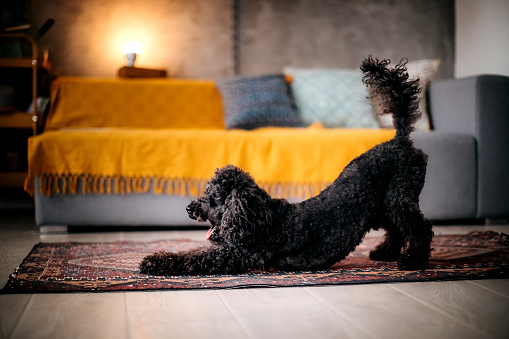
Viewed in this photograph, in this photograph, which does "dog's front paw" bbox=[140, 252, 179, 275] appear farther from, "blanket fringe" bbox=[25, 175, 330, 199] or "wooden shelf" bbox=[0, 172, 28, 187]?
"wooden shelf" bbox=[0, 172, 28, 187]

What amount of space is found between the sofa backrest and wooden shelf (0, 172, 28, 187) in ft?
1.15

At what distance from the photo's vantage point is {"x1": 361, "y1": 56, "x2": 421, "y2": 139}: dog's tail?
165 cm

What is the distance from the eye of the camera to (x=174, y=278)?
60.1 inches

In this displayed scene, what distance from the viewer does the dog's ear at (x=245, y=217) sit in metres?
1.51

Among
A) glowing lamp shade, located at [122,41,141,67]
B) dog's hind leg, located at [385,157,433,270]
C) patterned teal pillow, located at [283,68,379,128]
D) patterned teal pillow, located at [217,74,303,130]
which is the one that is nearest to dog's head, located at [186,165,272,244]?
dog's hind leg, located at [385,157,433,270]

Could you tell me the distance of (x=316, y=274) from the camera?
160 cm

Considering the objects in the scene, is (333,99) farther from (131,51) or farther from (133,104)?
(131,51)

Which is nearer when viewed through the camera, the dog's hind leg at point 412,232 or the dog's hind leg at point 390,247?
the dog's hind leg at point 412,232

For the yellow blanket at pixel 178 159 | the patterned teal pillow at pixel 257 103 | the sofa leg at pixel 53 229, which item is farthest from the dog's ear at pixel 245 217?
the patterned teal pillow at pixel 257 103

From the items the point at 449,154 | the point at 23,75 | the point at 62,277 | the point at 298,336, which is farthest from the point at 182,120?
the point at 298,336

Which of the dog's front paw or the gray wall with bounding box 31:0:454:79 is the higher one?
the gray wall with bounding box 31:0:454:79

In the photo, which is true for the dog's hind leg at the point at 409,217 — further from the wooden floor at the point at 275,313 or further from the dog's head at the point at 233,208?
the dog's head at the point at 233,208

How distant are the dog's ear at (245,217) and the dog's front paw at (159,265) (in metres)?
0.19

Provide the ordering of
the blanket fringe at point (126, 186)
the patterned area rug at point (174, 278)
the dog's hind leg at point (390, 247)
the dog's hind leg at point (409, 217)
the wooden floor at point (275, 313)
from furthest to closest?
the blanket fringe at point (126, 186) → the dog's hind leg at point (390, 247) → the dog's hind leg at point (409, 217) → the patterned area rug at point (174, 278) → the wooden floor at point (275, 313)
